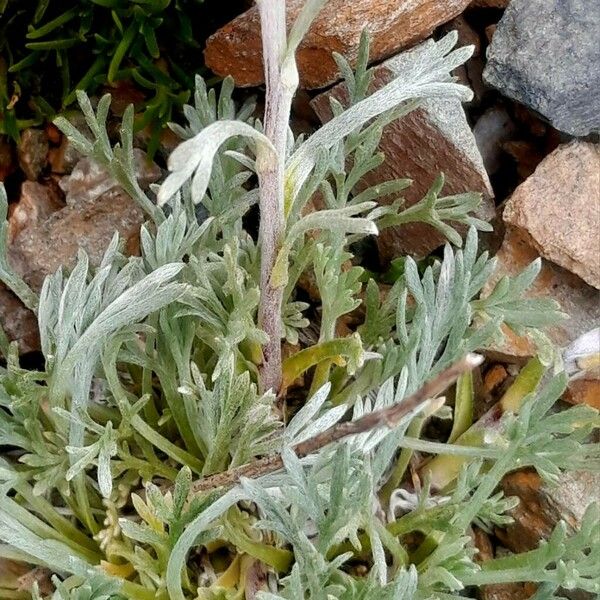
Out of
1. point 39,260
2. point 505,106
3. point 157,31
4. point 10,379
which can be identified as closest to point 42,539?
point 10,379

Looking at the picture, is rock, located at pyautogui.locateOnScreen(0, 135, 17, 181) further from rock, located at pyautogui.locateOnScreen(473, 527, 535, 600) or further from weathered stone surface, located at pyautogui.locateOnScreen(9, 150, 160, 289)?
rock, located at pyautogui.locateOnScreen(473, 527, 535, 600)

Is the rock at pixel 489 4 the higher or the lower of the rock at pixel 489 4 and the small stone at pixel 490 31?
the higher

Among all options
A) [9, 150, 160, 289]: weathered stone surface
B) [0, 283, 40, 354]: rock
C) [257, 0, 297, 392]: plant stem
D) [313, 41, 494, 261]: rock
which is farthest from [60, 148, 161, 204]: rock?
[257, 0, 297, 392]: plant stem

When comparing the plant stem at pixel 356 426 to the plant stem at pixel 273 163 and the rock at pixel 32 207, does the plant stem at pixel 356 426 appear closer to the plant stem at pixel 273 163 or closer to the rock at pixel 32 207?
the plant stem at pixel 273 163

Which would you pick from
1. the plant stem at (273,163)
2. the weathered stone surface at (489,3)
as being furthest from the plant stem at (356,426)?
the weathered stone surface at (489,3)

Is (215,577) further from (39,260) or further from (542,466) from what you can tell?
(39,260)
